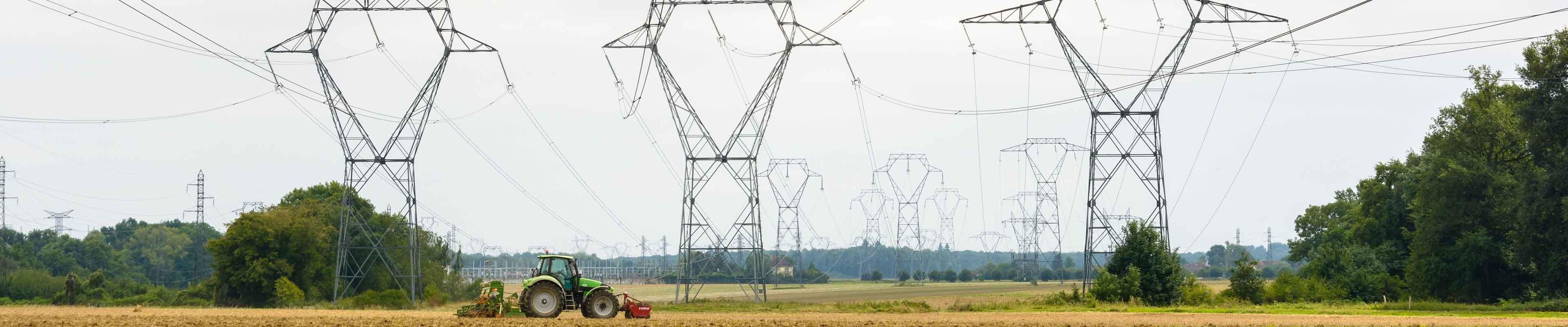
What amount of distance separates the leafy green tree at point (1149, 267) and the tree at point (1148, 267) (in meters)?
0.02

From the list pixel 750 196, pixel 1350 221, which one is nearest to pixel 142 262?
pixel 750 196

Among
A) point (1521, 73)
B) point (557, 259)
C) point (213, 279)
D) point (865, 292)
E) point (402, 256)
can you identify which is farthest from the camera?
point (865, 292)

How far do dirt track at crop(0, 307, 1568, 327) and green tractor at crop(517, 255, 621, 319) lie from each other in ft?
1.43

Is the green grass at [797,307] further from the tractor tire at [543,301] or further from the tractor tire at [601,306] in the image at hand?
the tractor tire at [543,301]

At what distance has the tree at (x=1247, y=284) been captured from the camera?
204 ft

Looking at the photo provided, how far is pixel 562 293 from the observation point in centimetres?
3788

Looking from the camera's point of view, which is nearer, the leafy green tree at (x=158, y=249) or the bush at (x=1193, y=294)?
the bush at (x=1193, y=294)

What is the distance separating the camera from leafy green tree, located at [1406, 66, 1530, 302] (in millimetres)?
59469

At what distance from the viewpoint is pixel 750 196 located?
61438 millimetres

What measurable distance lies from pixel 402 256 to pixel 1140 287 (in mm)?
47182

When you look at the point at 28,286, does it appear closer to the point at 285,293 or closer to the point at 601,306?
the point at 285,293

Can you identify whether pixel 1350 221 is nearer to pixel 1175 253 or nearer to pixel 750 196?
pixel 1175 253

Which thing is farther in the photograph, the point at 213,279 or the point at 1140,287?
the point at 213,279

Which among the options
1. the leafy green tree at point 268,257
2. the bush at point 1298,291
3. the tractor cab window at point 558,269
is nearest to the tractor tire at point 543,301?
the tractor cab window at point 558,269
